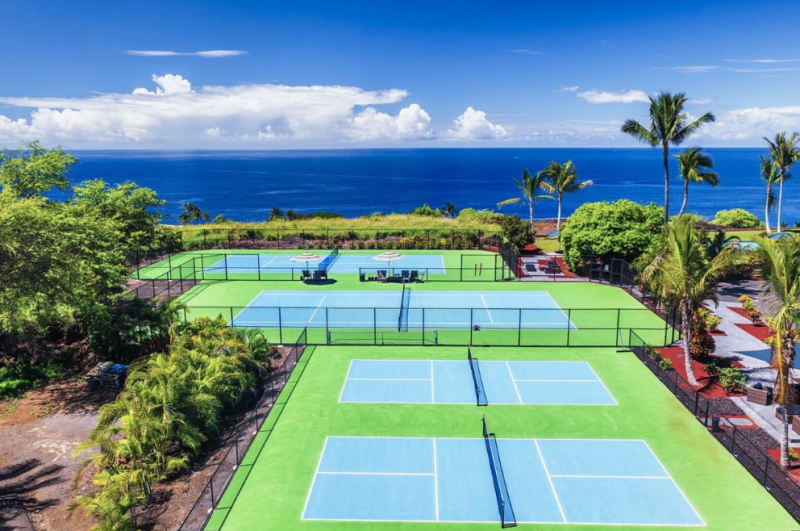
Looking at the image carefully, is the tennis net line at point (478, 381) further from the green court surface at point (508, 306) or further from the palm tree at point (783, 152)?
the palm tree at point (783, 152)

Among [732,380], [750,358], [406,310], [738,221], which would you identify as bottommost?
[750,358]

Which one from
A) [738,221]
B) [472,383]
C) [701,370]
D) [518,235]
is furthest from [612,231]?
[738,221]

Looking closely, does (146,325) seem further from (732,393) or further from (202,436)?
(732,393)

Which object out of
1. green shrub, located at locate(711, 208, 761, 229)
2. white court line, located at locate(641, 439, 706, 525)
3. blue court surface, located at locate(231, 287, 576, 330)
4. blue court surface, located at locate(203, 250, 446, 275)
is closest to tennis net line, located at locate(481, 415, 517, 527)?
white court line, located at locate(641, 439, 706, 525)

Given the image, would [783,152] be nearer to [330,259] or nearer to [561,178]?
[561,178]

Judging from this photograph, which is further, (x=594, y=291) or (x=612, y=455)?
(x=594, y=291)

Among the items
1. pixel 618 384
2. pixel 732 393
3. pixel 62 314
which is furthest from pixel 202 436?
pixel 732 393
